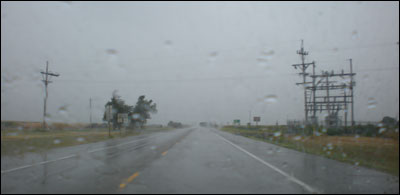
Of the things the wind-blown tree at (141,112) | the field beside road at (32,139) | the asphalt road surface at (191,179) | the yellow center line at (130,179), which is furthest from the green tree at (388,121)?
the wind-blown tree at (141,112)

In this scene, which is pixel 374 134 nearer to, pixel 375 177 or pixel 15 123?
pixel 375 177

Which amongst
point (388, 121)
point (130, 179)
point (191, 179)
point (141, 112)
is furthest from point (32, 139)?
point (141, 112)

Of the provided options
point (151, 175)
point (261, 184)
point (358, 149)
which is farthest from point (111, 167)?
point (358, 149)

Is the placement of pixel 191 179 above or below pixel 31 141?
above

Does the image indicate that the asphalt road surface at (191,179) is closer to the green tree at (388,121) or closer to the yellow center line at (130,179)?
the yellow center line at (130,179)

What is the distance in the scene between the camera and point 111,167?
30.8 ft

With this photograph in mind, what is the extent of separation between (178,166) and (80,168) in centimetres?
312

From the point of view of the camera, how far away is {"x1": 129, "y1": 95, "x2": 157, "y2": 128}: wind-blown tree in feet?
179

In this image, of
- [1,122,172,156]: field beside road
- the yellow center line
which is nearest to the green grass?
[1,122,172,156]: field beside road

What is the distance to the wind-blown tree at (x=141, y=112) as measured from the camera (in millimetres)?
54481

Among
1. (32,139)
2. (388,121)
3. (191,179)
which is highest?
(388,121)

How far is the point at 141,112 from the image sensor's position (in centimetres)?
5859

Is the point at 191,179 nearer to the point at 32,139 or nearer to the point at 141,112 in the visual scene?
the point at 32,139

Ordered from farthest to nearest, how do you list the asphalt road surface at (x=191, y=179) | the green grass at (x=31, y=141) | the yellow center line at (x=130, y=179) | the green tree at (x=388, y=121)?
the green tree at (x=388, y=121) → the green grass at (x=31, y=141) → the yellow center line at (x=130, y=179) → the asphalt road surface at (x=191, y=179)
